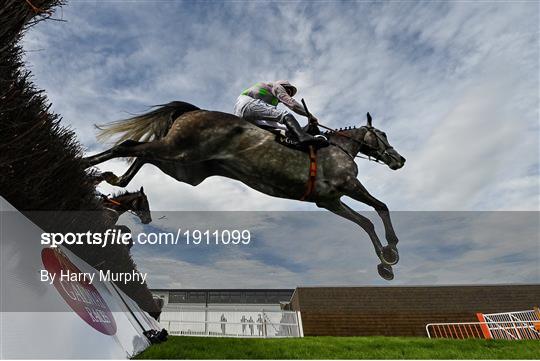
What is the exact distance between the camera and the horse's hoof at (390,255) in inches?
103

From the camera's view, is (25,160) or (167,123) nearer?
(25,160)

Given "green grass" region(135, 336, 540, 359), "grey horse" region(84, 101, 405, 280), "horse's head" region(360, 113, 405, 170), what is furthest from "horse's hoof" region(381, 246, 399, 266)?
"green grass" region(135, 336, 540, 359)

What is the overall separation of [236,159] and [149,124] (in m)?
0.84

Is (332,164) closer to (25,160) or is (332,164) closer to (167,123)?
(167,123)

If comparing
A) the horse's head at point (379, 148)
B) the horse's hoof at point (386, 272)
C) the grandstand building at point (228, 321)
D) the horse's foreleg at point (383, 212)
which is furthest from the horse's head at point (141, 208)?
the grandstand building at point (228, 321)

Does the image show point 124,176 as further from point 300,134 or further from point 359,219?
point 359,219

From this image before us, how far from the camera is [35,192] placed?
9.71ft

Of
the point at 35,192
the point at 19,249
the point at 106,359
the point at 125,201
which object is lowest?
the point at 106,359

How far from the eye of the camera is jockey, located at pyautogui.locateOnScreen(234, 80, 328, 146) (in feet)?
8.82

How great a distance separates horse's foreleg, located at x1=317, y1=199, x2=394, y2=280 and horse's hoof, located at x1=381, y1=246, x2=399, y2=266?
0.7 inches

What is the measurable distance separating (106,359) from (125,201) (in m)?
1.52

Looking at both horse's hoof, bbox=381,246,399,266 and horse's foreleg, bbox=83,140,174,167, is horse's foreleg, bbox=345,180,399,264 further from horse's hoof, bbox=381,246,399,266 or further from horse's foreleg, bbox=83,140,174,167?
horse's foreleg, bbox=83,140,174,167

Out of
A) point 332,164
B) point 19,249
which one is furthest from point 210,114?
point 19,249

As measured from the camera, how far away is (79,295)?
11.8 feet
